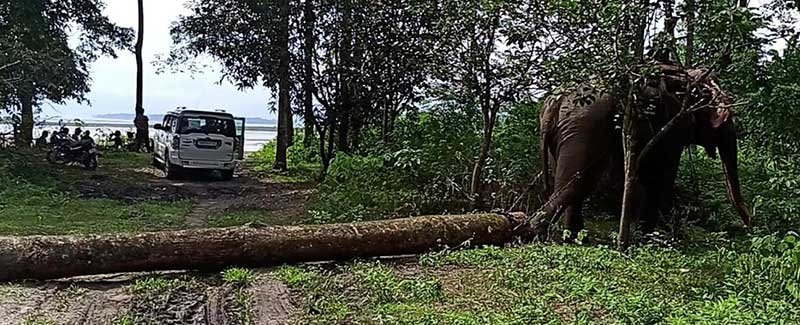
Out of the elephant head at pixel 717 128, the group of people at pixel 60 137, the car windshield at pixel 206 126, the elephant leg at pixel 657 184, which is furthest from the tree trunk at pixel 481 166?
the group of people at pixel 60 137

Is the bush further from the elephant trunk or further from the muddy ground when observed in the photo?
the muddy ground

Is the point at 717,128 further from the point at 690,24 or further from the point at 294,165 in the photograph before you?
the point at 294,165

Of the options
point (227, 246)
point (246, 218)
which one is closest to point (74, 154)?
point (246, 218)

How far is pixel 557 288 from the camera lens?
580 centimetres

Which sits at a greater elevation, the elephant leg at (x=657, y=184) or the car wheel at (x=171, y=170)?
the elephant leg at (x=657, y=184)

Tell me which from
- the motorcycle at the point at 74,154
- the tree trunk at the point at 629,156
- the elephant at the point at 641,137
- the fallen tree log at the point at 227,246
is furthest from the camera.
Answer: the motorcycle at the point at 74,154

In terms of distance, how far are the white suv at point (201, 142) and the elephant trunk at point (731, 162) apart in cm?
1104

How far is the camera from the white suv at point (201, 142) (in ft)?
53.7

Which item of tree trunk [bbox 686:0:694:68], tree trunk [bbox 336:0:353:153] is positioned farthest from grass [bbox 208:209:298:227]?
tree trunk [bbox 686:0:694:68]

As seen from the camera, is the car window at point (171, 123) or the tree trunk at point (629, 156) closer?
the tree trunk at point (629, 156)

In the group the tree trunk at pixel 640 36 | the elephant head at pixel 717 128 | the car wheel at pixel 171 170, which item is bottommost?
the car wheel at pixel 171 170

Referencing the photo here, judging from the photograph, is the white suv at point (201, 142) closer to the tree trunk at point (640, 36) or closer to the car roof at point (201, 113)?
the car roof at point (201, 113)

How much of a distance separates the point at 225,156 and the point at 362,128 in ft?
10.5

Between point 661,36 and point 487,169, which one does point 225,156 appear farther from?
point 661,36
